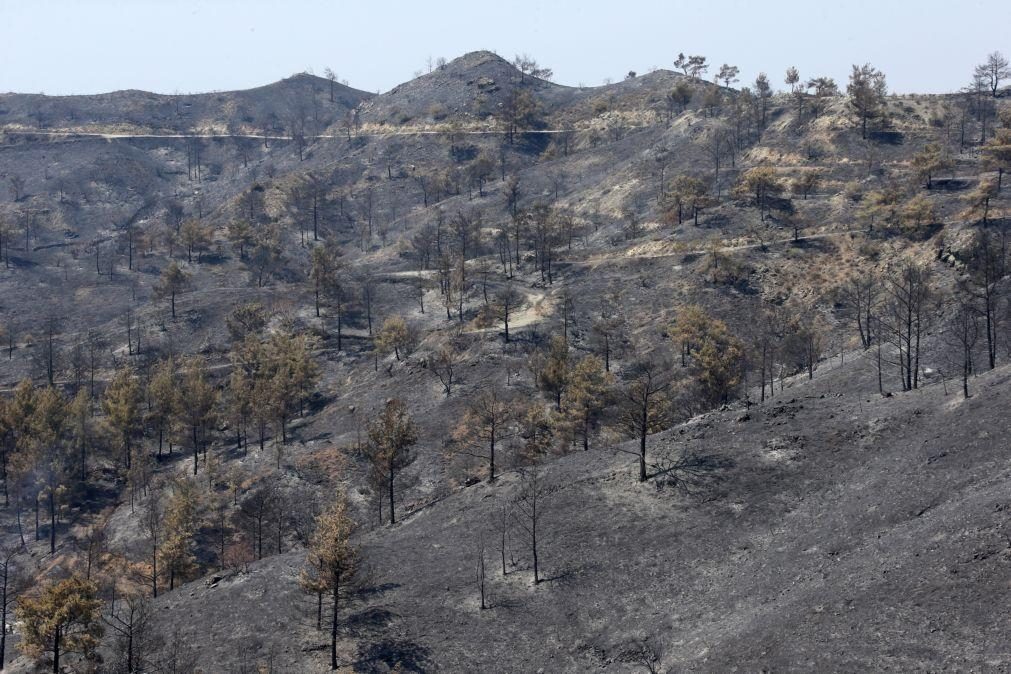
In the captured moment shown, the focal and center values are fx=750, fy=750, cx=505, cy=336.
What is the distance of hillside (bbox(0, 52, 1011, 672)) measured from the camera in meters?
44.0

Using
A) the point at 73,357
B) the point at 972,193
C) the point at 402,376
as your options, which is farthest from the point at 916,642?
the point at 73,357

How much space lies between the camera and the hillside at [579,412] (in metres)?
44.0

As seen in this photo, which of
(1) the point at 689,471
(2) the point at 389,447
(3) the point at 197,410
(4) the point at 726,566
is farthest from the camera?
(3) the point at 197,410

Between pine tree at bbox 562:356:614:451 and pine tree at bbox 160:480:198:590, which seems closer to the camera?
pine tree at bbox 160:480:198:590

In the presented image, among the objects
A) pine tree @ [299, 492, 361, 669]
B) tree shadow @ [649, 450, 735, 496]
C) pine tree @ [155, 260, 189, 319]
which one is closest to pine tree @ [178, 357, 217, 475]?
pine tree @ [155, 260, 189, 319]

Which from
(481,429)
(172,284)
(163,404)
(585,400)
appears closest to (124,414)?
(163,404)

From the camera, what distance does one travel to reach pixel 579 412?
77.6 metres

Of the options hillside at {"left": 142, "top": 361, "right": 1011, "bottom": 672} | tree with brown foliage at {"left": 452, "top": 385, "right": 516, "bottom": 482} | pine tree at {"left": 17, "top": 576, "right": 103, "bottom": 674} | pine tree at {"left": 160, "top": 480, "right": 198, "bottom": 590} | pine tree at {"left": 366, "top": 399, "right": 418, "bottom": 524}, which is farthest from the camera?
tree with brown foliage at {"left": 452, "top": 385, "right": 516, "bottom": 482}

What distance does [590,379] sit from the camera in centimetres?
8075

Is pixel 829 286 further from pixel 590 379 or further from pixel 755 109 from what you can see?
pixel 755 109

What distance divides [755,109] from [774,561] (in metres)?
164

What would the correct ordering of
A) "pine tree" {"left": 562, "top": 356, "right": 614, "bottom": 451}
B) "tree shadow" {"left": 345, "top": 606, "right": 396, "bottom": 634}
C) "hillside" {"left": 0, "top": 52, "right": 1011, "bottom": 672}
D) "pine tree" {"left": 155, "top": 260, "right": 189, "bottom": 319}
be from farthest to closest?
"pine tree" {"left": 155, "top": 260, "right": 189, "bottom": 319} < "pine tree" {"left": 562, "top": 356, "right": 614, "bottom": 451} < "tree shadow" {"left": 345, "top": 606, "right": 396, "bottom": 634} < "hillside" {"left": 0, "top": 52, "right": 1011, "bottom": 672}

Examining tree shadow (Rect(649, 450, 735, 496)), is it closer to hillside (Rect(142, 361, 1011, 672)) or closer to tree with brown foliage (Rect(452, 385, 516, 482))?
hillside (Rect(142, 361, 1011, 672))

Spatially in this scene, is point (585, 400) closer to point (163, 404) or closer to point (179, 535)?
point (179, 535)
